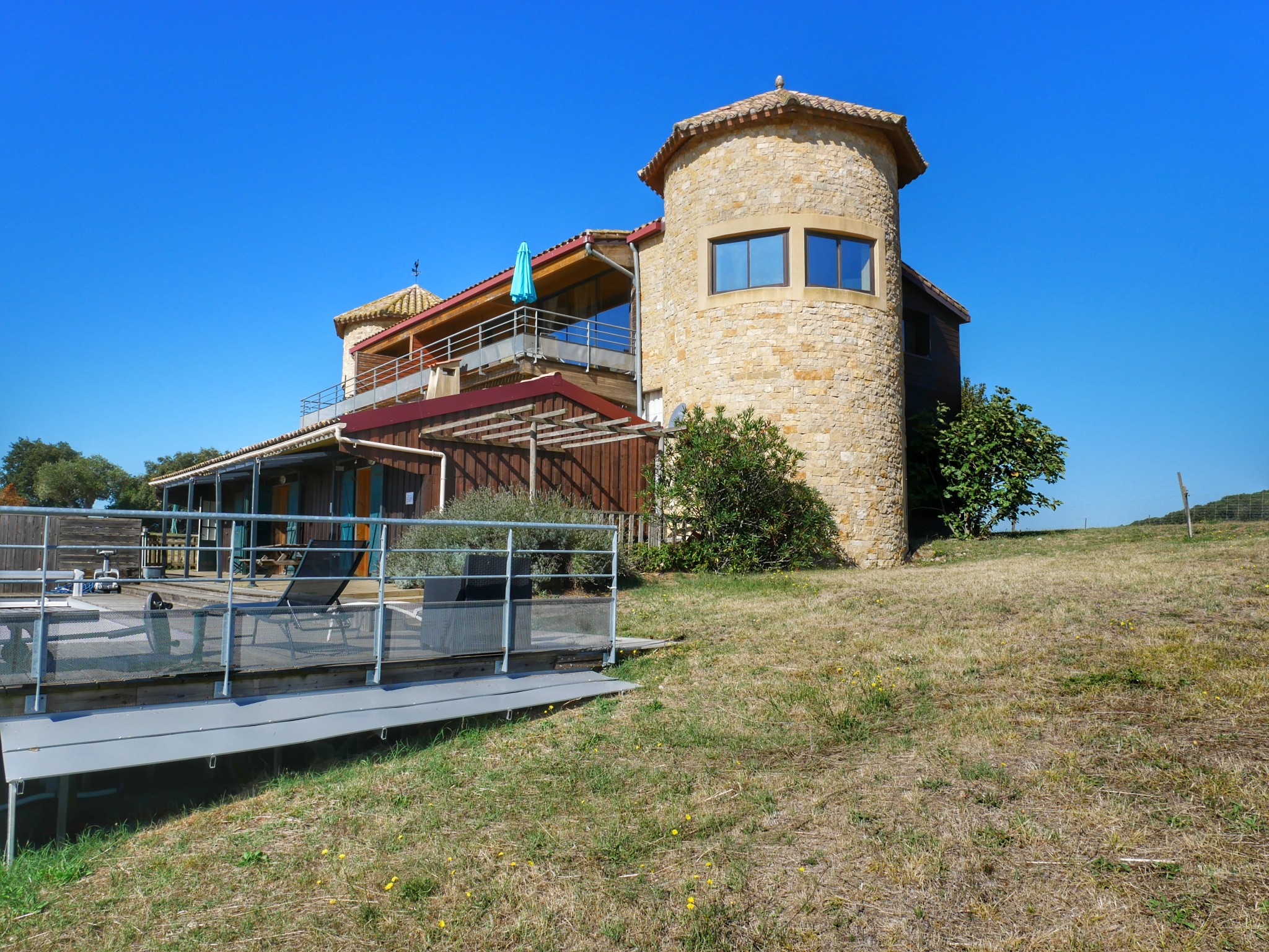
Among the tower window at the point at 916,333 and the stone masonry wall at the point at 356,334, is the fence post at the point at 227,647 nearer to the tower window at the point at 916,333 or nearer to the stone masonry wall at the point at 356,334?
the tower window at the point at 916,333

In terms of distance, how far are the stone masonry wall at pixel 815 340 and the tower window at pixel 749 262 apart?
26 cm

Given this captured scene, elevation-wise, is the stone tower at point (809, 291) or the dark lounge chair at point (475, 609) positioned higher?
the stone tower at point (809, 291)

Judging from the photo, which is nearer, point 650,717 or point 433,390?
point 650,717

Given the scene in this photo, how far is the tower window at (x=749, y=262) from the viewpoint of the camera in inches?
632

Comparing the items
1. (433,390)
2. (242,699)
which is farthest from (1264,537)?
(433,390)

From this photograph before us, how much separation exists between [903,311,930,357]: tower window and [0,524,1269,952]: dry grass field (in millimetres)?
14322

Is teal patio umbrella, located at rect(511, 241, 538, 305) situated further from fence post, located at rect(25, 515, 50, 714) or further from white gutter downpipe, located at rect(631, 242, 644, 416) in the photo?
fence post, located at rect(25, 515, 50, 714)

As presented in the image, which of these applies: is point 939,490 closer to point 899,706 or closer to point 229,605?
point 899,706

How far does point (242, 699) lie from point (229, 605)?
63 centimetres

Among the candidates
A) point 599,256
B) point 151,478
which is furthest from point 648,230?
point 151,478

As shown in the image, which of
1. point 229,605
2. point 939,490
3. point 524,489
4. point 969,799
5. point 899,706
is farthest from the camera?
point 939,490

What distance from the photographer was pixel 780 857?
13.1 feet

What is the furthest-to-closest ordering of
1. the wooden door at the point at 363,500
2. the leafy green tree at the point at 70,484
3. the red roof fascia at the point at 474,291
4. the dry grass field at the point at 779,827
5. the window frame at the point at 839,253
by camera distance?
the leafy green tree at the point at 70,484 → the red roof fascia at the point at 474,291 → the window frame at the point at 839,253 → the wooden door at the point at 363,500 → the dry grass field at the point at 779,827

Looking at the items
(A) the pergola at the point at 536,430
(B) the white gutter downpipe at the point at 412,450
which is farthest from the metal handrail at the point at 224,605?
(B) the white gutter downpipe at the point at 412,450
